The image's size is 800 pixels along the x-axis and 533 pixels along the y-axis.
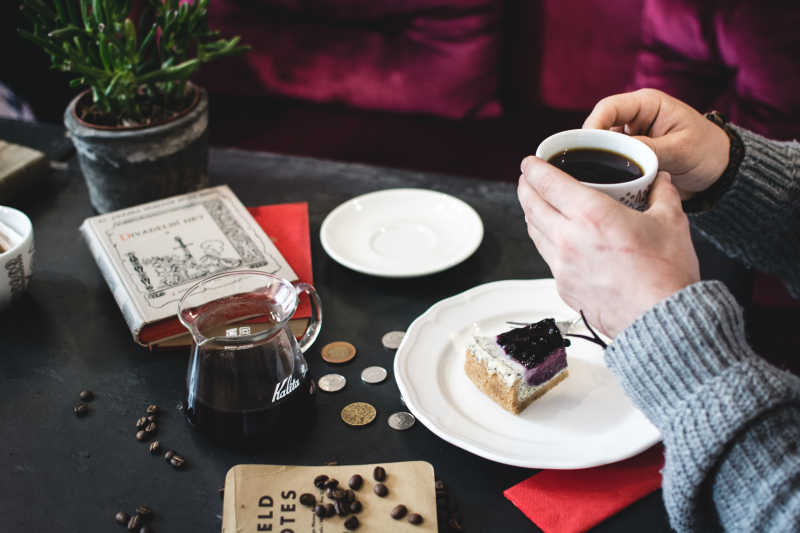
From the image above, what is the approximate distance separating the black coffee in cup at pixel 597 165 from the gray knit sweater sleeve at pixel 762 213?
0.35m

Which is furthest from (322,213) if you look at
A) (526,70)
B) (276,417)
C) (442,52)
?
(526,70)

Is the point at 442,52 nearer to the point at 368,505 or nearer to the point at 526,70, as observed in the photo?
the point at 526,70

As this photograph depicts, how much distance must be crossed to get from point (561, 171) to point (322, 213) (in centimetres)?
70

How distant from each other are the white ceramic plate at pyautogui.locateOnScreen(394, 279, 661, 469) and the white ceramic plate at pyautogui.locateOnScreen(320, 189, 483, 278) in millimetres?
135

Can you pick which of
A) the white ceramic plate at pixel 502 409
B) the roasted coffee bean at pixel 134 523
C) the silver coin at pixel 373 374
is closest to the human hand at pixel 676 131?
the white ceramic plate at pixel 502 409

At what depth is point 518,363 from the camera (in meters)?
0.92

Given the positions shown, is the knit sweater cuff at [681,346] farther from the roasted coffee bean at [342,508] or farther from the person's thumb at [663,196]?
the roasted coffee bean at [342,508]

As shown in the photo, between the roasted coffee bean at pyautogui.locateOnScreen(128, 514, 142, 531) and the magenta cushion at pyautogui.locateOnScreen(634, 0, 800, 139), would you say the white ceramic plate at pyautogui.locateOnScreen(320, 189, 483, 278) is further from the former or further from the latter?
the magenta cushion at pyautogui.locateOnScreen(634, 0, 800, 139)

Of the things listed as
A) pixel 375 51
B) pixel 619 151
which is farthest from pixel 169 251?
pixel 375 51

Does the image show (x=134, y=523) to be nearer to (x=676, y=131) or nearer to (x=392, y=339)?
(x=392, y=339)

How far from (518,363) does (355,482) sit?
278 mm

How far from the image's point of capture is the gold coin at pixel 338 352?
3.35ft

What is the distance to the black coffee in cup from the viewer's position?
0.84m

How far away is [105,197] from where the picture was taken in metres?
1.32
